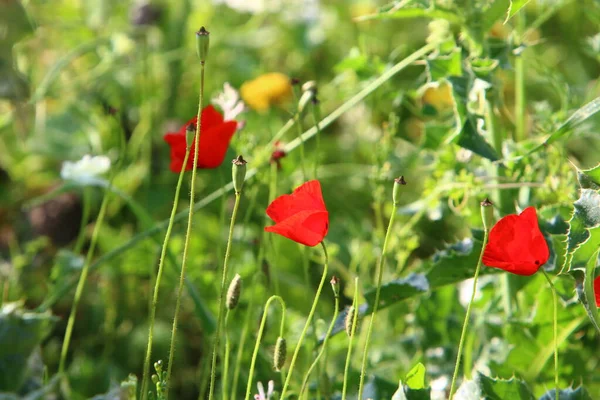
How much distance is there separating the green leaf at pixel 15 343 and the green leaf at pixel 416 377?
0.41 metres

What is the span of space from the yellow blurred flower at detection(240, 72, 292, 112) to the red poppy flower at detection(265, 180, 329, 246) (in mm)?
1136

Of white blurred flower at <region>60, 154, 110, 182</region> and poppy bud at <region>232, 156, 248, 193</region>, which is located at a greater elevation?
poppy bud at <region>232, 156, 248, 193</region>

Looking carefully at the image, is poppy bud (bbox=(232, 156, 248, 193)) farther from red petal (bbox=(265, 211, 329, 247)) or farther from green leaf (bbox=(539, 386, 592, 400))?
green leaf (bbox=(539, 386, 592, 400))

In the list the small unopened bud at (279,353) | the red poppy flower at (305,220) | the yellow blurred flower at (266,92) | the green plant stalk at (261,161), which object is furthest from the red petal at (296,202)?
the yellow blurred flower at (266,92)

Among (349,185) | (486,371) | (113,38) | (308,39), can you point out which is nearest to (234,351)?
(486,371)

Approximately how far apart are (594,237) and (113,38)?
1.07m

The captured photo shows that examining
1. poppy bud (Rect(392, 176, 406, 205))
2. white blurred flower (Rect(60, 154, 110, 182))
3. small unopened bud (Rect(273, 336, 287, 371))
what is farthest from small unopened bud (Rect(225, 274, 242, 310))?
white blurred flower (Rect(60, 154, 110, 182))

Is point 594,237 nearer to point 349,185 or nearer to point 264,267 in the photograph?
point 264,267

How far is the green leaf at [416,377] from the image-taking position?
87 centimetres

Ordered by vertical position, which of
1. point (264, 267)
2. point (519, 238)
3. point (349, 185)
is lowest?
point (349, 185)

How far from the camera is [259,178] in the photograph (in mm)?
1121

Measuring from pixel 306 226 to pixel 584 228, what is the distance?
286mm

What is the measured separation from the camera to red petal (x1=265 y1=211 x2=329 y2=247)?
766mm

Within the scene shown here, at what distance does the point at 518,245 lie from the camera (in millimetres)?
789
